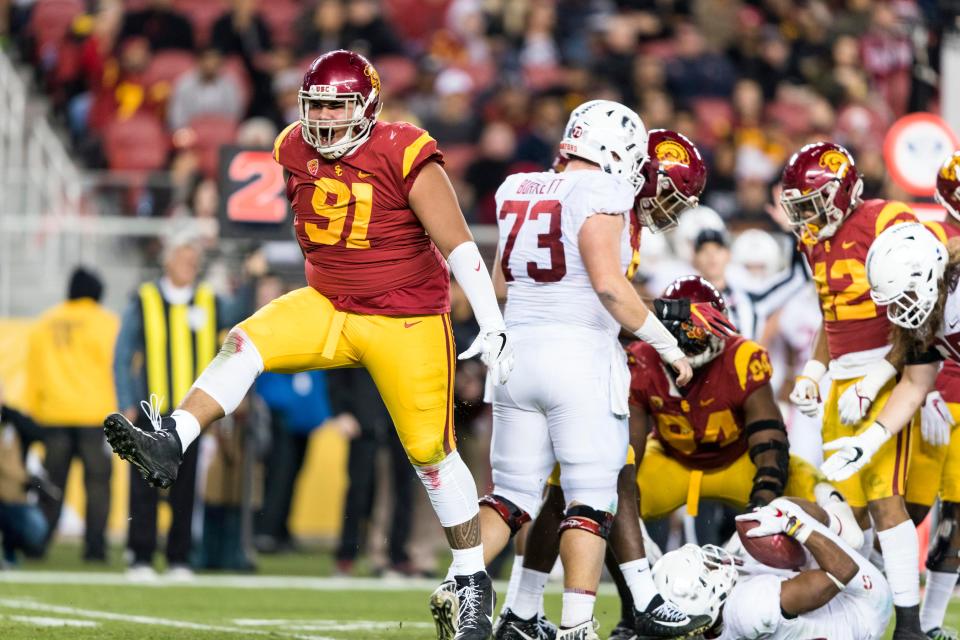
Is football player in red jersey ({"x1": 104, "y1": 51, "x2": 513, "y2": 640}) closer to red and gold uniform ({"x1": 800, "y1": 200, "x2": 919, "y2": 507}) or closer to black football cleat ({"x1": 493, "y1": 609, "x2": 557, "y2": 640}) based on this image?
black football cleat ({"x1": 493, "y1": 609, "x2": 557, "y2": 640})

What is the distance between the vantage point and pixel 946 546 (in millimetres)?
7664

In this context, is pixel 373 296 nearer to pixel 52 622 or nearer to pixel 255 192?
pixel 52 622

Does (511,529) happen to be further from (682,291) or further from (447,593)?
(682,291)

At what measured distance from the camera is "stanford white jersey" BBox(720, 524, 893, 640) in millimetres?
6926

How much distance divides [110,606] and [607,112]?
3750 mm

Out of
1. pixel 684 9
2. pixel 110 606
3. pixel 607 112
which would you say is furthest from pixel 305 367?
pixel 684 9

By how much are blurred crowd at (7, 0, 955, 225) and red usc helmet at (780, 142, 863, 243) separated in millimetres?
6175

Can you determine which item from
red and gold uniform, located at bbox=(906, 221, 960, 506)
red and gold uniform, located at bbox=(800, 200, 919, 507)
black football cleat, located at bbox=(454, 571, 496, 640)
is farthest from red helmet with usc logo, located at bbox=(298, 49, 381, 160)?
red and gold uniform, located at bbox=(906, 221, 960, 506)

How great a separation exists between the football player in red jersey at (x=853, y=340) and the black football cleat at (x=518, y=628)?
148 cm

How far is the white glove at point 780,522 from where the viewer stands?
6.85 metres

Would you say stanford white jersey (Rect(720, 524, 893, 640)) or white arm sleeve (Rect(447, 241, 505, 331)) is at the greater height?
white arm sleeve (Rect(447, 241, 505, 331))

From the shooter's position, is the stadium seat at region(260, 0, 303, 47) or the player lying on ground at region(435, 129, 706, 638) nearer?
the player lying on ground at region(435, 129, 706, 638)

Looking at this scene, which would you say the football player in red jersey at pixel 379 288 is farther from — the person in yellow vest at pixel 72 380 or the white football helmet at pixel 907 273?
the person in yellow vest at pixel 72 380

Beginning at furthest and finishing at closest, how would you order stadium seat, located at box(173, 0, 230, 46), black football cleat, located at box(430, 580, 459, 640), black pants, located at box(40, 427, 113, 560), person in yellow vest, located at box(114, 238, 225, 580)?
stadium seat, located at box(173, 0, 230, 46)
black pants, located at box(40, 427, 113, 560)
person in yellow vest, located at box(114, 238, 225, 580)
black football cleat, located at box(430, 580, 459, 640)
